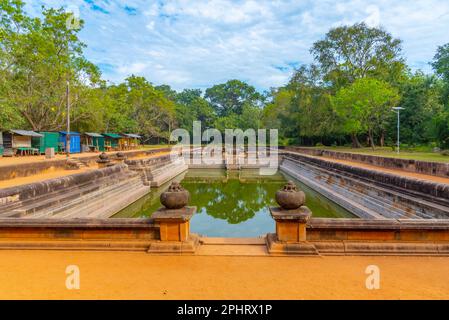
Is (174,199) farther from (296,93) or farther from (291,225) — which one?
(296,93)

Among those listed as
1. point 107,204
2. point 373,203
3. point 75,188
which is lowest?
→ point 107,204

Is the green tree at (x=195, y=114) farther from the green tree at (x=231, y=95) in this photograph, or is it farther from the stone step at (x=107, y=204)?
the stone step at (x=107, y=204)

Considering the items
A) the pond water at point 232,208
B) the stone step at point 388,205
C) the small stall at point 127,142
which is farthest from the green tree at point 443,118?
the small stall at point 127,142

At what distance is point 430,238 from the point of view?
4.36m

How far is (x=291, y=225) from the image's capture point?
440cm

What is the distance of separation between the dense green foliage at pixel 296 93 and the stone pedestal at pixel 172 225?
1890 centimetres

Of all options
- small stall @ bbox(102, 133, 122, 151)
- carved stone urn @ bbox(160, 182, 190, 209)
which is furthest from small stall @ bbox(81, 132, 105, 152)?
carved stone urn @ bbox(160, 182, 190, 209)

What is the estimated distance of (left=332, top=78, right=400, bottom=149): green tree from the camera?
83.9 ft

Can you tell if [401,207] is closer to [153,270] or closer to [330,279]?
[330,279]

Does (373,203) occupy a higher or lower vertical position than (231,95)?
lower

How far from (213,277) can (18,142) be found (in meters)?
23.8

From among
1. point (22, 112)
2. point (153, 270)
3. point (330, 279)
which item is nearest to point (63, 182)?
point (153, 270)

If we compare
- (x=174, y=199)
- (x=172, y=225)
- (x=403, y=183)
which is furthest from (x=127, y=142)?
(x=172, y=225)

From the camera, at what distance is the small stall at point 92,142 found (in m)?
28.8
